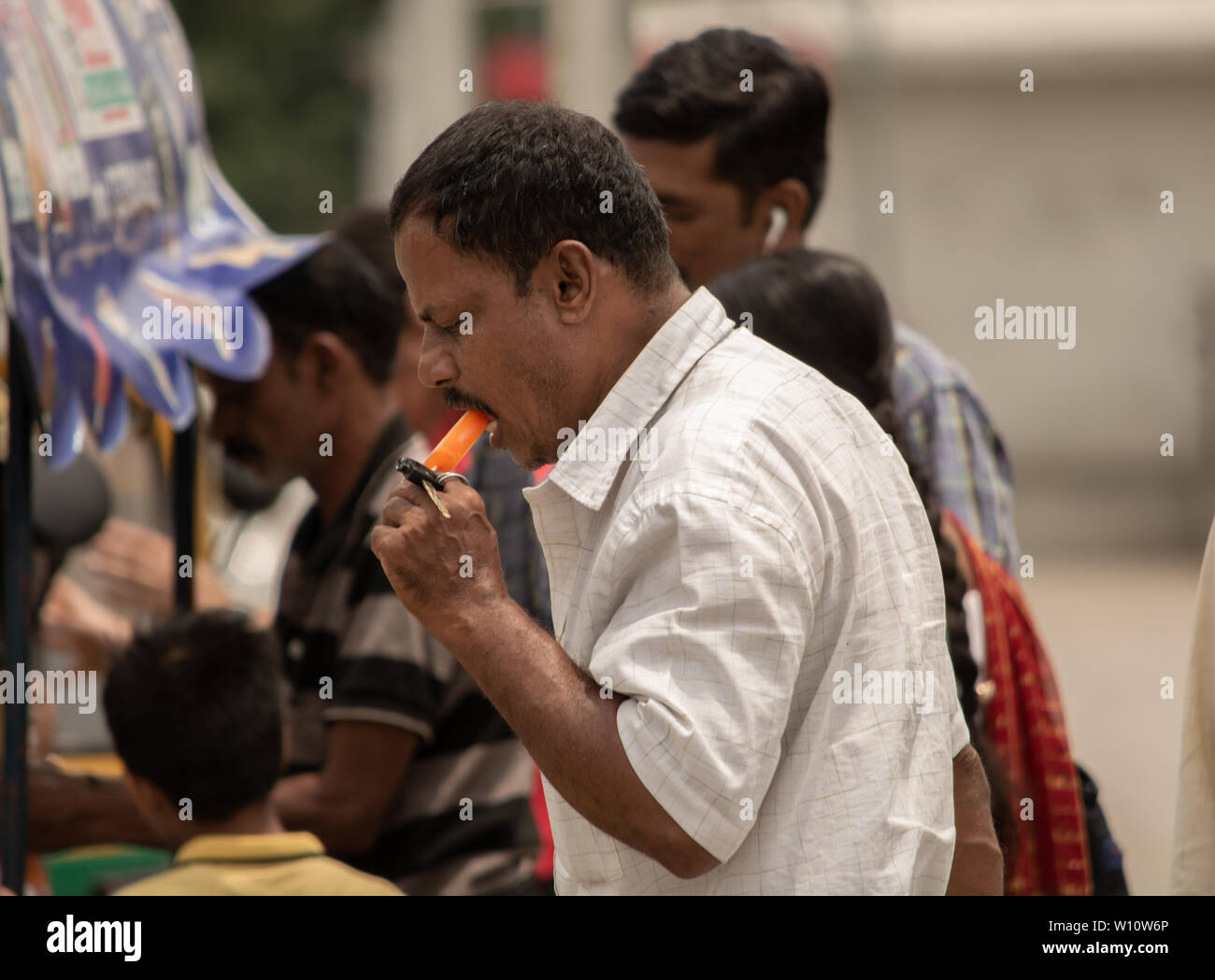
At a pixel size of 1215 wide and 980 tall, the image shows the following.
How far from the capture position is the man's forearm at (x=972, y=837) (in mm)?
1801

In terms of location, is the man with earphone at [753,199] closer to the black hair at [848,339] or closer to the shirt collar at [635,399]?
the black hair at [848,339]

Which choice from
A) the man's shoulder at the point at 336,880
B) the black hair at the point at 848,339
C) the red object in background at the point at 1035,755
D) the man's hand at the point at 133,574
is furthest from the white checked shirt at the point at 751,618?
the man's hand at the point at 133,574

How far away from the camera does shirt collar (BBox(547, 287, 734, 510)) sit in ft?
5.24

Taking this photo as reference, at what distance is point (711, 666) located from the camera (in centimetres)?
143

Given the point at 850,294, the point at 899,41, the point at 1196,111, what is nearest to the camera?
the point at 850,294

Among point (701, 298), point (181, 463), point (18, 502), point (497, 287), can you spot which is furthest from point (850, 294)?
point (181, 463)

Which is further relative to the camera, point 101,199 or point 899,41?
point 899,41

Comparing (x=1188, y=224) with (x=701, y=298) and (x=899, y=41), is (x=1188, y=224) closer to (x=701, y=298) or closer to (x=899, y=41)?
(x=899, y=41)

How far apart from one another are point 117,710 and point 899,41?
12.0 m

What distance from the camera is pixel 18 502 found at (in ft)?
8.61

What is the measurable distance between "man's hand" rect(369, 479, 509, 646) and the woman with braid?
91cm

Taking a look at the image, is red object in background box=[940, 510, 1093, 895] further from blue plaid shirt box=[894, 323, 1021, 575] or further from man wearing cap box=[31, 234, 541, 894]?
man wearing cap box=[31, 234, 541, 894]

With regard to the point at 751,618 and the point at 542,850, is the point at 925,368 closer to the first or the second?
the point at 542,850

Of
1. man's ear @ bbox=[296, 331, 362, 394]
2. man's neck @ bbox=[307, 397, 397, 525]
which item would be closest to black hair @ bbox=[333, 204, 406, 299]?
man's ear @ bbox=[296, 331, 362, 394]
